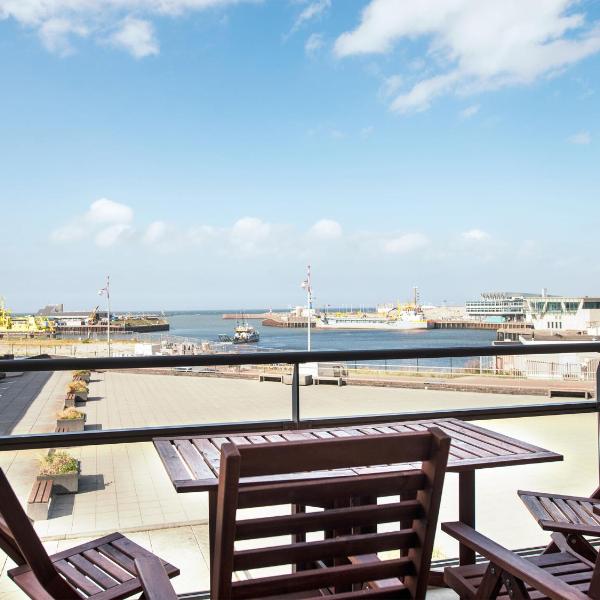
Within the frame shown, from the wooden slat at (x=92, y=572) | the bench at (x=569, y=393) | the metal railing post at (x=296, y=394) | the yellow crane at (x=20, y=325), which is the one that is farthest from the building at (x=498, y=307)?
the wooden slat at (x=92, y=572)

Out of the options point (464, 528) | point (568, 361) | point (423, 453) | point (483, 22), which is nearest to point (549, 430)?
point (568, 361)

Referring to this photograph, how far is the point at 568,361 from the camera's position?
4.32 m

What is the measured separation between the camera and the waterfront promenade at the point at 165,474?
3.33m

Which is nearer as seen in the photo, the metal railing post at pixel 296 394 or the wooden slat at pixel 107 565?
the wooden slat at pixel 107 565

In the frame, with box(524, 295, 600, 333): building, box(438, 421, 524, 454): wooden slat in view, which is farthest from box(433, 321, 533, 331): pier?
box(438, 421, 524, 454): wooden slat

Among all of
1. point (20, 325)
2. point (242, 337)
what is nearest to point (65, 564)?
point (20, 325)

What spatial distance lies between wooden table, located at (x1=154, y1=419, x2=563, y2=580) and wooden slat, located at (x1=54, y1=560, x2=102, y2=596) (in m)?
0.38

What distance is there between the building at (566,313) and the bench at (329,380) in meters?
40.9

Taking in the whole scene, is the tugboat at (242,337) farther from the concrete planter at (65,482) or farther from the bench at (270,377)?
the concrete planter at (65,482)

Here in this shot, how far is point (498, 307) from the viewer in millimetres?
98438

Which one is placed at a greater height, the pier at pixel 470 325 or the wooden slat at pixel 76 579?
the wooden slat at pixel 76 579

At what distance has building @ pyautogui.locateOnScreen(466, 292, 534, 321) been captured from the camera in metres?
94.5

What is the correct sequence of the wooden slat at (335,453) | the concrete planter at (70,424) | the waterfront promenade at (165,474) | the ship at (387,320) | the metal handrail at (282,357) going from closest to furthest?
the wooden slat at (335,453) < the metal handrail at (282,357) < the concrete planter at (70,424) < the waterfront promenade at (165,474) < the ship at (387,320)

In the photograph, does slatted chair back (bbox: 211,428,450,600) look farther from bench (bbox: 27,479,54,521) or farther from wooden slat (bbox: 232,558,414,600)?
bench (bbox: 27,479,54,521)
